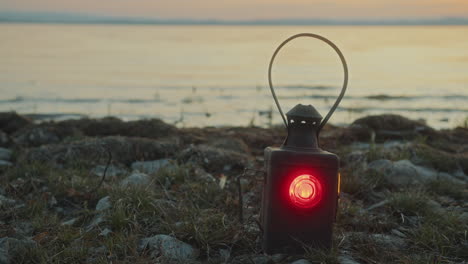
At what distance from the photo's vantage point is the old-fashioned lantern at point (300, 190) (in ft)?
11.6

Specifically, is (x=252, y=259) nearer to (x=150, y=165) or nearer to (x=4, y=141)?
(x=150, y=165)

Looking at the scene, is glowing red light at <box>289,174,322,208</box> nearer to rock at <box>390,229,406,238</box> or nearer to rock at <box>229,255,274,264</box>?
rock at <box>229,255,274,264</box>

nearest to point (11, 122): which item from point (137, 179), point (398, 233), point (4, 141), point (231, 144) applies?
point (4, 141)

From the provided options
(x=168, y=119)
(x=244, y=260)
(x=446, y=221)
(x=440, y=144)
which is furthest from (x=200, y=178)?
(x=168, y=119)

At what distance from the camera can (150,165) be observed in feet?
20.5

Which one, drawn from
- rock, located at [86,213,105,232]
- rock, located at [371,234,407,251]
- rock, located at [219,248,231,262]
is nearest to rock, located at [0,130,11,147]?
rock, located at [86,213,105,232]

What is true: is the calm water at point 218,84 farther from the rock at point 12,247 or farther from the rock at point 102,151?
the rock at point 12,247

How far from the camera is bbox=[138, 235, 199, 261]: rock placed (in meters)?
3.67

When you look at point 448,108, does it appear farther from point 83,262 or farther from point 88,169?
point 83,262

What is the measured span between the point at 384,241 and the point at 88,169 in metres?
3.26

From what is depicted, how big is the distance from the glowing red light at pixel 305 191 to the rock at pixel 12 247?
5.63ft

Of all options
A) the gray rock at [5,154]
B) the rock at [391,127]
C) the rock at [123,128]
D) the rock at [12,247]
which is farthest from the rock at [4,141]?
the rock at [391,127]

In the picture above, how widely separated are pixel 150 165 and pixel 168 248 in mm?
2588

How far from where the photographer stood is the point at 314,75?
2325 cm
